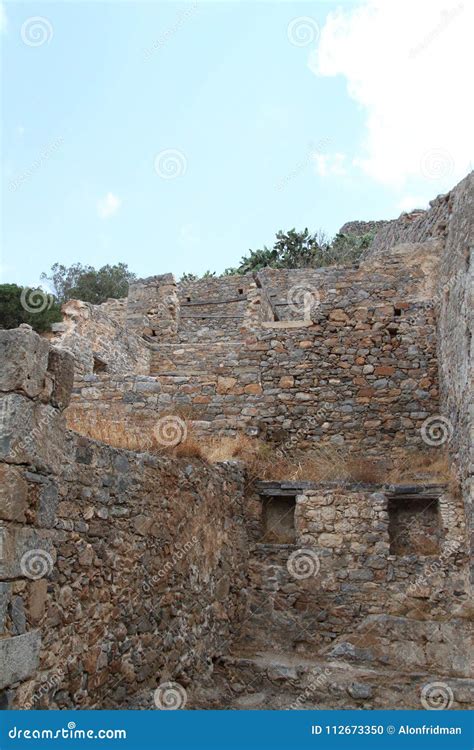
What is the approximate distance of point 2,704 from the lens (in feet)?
12.1

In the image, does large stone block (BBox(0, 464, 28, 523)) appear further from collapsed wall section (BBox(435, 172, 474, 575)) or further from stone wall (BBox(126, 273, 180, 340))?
stone wall (BBox(126, 273, 180, 340))

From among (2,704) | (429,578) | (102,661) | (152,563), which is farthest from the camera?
(429,578)

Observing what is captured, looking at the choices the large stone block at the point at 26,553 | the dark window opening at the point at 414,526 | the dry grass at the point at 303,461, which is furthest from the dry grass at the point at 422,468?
the large stone block at the point at 26,553

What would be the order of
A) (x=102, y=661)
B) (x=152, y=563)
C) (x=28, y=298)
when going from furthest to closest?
(x=28, y=298) → (x=152, y=563) → (x=102, y=661)

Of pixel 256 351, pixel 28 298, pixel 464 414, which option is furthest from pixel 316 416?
pixel 28 298

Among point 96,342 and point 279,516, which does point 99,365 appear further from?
point 279,516

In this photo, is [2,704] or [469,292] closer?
[2,704]

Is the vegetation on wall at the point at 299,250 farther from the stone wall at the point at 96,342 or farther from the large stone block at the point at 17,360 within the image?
the large stone block at the point at 17,360

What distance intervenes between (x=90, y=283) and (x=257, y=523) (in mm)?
24734

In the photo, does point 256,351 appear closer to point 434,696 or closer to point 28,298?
point 434,696

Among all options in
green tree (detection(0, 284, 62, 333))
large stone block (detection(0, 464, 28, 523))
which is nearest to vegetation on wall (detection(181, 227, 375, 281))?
green tree (detection(0, 284, 62, 333))

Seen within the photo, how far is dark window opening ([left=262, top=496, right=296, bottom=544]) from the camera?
8414 mm

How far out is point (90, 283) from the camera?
31234 mm

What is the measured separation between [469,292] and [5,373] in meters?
5.46
